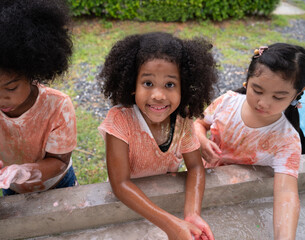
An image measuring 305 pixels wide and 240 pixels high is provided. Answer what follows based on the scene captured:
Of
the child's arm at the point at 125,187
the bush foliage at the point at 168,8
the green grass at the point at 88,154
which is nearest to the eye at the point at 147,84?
the child's arm at the point at 125,187

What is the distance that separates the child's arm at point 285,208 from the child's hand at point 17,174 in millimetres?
1371

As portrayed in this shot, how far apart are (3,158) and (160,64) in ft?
3.70

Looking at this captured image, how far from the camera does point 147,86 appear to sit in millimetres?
1507

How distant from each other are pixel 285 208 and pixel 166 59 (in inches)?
42.2

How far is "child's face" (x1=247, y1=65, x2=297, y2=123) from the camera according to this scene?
1.62m

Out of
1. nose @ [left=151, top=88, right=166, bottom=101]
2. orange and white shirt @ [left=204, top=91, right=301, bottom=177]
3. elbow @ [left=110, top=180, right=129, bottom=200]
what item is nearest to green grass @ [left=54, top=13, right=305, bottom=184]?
orange and white shirt @ [left=204, top=91, right=301, bottom=177]

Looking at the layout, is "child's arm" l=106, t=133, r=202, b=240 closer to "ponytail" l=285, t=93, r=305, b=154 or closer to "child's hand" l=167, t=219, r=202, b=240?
"child's hand" l=167, t=219, r=202, b=240

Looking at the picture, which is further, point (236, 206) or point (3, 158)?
point (236, 206)

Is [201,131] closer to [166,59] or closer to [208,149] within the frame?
[208,149]

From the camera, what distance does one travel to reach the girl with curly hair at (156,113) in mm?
1487

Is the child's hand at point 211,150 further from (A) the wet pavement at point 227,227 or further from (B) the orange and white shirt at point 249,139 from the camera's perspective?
(A) the wet pavement at point 227,227

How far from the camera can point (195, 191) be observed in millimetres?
1696

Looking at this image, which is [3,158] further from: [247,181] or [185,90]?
[247,181]

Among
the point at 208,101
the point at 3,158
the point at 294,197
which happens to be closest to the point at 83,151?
the point at 3,158
